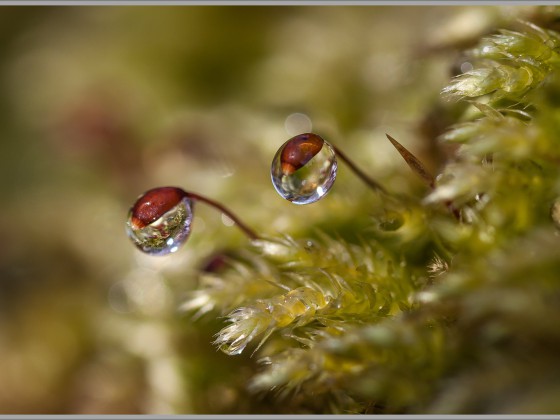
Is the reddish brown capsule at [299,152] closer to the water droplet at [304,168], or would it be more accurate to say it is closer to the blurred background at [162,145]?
the water droplet at [304,168]

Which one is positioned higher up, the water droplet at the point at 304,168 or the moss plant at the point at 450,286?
the water droplet at the point at 304,168

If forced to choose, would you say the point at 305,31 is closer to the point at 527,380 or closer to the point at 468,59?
the point at 468,59

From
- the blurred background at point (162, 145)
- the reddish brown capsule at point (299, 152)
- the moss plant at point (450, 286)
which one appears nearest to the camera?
the moss plant at point (450, 286)

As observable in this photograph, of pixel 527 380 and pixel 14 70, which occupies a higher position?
pixel 14 70

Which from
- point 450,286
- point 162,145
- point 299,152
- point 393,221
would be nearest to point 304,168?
point 299,152

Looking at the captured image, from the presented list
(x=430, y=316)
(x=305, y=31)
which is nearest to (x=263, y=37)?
(x=305, y=31)

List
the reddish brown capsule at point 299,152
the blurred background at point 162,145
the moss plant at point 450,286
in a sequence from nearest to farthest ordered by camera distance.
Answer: the moss plant at point 450,286 → the reddish brown capsule at point 299,152 → the blurred background at point 162,145

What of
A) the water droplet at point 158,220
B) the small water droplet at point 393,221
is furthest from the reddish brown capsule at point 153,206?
the small water droplet at point 393,221
